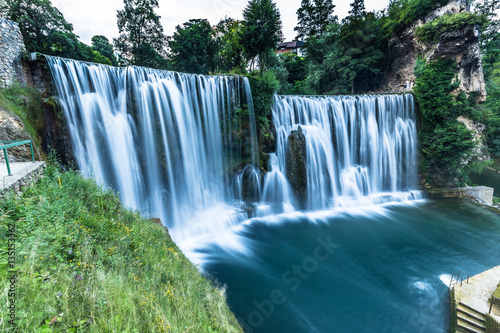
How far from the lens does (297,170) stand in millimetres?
13344

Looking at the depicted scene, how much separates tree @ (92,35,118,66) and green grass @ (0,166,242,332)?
87.5ft

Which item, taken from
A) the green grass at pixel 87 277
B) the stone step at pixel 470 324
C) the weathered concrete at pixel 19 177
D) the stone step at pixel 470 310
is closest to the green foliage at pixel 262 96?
the green grass at pixel 87 277

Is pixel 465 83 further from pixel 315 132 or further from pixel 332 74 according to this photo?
pixel 315 132

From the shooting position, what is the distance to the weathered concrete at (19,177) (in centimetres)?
354

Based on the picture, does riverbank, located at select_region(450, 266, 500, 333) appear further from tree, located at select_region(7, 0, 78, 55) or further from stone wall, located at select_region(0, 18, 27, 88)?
tree, located at select_region(7, 0, 78, 55)

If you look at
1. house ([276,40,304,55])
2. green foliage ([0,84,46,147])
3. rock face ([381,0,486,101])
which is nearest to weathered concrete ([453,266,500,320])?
green foliage ([0,84,46,147])

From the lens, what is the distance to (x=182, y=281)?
3.87 meters

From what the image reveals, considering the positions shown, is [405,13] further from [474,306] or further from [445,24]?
[474,306]

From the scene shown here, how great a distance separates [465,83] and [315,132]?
46.7ft

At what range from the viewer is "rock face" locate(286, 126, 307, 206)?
13.3 metres

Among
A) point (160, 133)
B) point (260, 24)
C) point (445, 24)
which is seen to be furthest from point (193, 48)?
point (445, 24)

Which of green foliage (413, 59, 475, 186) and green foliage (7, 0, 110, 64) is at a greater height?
green foliage (7, 0, 110, 64)

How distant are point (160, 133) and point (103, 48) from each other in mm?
22638

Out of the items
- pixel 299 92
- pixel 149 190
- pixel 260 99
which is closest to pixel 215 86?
pixel 260 99
